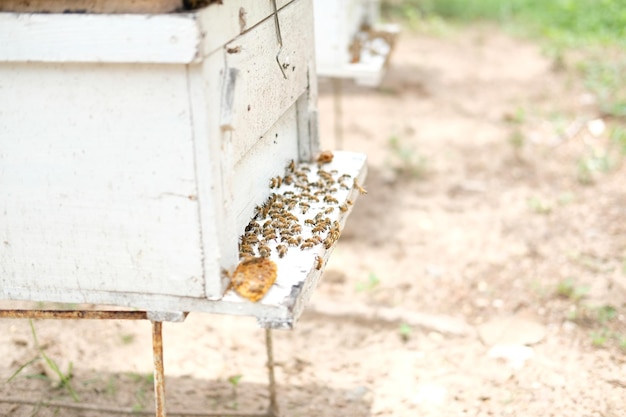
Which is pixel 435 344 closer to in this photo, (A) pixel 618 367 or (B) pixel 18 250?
(A) pixel 618 367

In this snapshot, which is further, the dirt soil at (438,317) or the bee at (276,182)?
the dirt soil at (438,317)

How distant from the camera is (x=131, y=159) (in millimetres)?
2111

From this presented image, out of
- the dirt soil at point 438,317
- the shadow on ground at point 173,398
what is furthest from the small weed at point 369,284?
the shadow on ground at point 173,398

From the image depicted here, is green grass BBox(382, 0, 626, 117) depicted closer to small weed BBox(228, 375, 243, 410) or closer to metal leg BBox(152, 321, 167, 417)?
small weed BBox(228, 375, 243, 410)

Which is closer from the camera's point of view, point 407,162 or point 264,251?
point 264,251

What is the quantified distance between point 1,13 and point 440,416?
257 cm

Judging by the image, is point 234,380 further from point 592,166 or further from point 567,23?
point 567,23

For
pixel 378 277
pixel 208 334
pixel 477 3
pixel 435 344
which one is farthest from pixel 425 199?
pixel 477 3

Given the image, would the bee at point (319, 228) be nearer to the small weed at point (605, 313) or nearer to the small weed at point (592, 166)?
the small weed at point (605, 313)

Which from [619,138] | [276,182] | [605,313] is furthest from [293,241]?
[619,138]

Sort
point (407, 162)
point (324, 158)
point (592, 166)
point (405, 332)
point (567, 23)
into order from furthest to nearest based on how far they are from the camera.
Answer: point (567, 23) → point (407, 162) → point (592, 166) → point (405, 332) → point (324, 158)

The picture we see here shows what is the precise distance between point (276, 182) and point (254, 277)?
0.75 m

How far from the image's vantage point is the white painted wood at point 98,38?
1917mm

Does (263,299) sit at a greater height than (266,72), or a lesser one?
lesser
